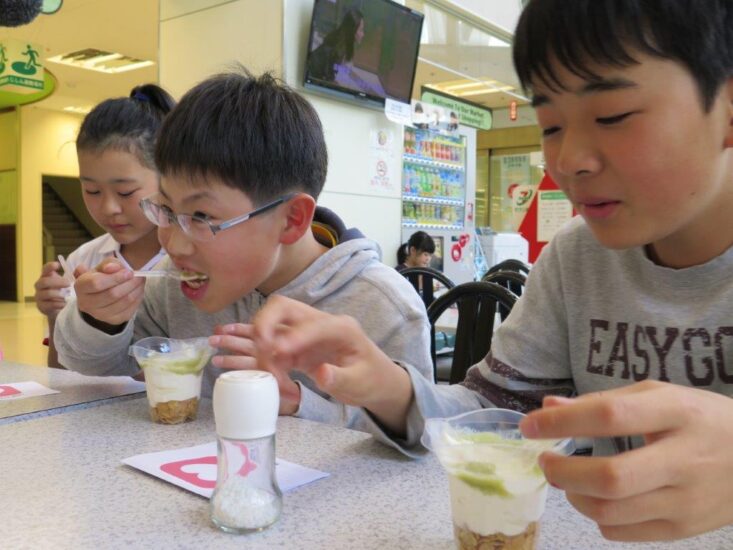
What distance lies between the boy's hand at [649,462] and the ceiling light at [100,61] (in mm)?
9232

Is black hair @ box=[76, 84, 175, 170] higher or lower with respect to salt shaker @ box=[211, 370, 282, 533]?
higher

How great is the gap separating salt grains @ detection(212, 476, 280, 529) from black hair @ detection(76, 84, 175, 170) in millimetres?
1249

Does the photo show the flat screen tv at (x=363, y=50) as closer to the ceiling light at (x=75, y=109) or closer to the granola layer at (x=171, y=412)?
the granola layer at (x=171, y=412)

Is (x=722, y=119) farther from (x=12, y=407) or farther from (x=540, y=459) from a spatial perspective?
(x=12, y=407)

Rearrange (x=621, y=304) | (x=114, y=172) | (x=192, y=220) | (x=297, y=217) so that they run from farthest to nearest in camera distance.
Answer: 1. (x=114, y=172)
2. (x=297, y=217)
3. (x=192, y=220)
4. (x=621, y=304)

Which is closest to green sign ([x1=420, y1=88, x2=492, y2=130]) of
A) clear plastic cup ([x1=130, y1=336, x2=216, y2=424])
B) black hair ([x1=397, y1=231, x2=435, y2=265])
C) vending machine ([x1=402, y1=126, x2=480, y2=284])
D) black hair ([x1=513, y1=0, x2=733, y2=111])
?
vending machine ([x1=402, y1=126, x2=480, y2=284])

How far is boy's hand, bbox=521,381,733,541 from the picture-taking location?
464mm

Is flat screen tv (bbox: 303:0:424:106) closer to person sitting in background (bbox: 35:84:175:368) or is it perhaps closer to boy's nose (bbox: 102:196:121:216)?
person sitting in background (bbox: 35:84:175:368)

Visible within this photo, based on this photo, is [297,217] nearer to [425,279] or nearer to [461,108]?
[425,279]

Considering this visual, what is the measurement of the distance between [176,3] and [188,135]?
3.52 m

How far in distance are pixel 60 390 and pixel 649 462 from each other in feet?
4.14

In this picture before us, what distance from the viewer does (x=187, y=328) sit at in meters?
1.56

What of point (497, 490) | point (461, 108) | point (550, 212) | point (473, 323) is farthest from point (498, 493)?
point (461, 108)

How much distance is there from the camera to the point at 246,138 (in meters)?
1.28
